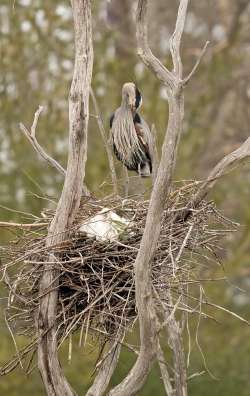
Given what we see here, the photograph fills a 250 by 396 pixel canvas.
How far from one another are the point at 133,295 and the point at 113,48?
299 inches

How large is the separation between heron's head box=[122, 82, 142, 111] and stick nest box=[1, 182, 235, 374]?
734mm

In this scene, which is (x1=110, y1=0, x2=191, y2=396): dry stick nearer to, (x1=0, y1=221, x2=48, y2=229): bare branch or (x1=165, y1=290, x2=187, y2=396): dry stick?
(x1=0, y1=221, x2=48, y2=229): bare branch

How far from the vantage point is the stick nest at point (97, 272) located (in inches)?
187

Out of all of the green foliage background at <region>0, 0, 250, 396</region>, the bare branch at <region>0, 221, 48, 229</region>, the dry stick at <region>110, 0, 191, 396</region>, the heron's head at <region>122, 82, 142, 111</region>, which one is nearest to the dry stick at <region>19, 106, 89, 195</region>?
the bare branch at <region>0, 221, 48, 229</region>

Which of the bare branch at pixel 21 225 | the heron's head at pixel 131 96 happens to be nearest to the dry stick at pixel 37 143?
the bare branch at pixel 21 225

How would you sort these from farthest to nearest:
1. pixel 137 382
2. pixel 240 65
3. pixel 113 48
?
1. pixel 240 65
2. pixel 113 48
3. pixel 137 382

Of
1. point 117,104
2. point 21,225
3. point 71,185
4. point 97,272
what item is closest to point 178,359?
point 97,272

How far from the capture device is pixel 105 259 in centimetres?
485

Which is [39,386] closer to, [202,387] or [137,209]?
[202,387]

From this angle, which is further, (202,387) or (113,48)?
(202,387)

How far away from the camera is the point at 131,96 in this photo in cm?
560

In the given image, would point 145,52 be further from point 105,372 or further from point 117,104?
point 117,104

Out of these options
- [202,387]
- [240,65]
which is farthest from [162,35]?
[202,387]

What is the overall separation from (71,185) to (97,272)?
1.31 ft
